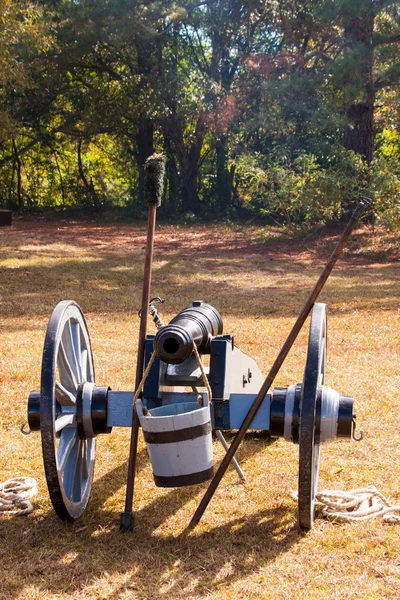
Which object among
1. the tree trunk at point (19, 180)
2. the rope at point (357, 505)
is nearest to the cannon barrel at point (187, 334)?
the rope at point (357, 505)

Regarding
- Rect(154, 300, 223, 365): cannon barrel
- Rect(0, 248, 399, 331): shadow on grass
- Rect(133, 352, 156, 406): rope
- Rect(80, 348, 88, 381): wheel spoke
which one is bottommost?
Rect(0, 248, 399, 331): shadow on grass

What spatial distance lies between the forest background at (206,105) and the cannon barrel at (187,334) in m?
9.79

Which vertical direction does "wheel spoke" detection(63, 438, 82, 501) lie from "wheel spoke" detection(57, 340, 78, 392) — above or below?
below

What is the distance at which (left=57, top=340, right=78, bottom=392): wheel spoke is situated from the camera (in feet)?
10.8

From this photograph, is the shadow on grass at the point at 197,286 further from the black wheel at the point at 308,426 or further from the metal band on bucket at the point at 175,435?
the black wheel at the point at 308,426

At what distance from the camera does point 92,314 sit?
26.9 feet

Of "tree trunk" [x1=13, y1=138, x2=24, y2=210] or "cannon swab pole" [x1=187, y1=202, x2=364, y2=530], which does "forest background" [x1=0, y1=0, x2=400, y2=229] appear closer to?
"tree trunk" [x1=13, y1=138, x2=24, y2=210]

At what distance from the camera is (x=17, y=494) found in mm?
3404

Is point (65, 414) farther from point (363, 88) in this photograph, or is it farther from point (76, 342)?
point (363, 88)

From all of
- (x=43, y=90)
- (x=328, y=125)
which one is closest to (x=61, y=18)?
(x=43, y=90)

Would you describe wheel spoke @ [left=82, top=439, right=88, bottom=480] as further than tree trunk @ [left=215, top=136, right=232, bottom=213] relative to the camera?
No

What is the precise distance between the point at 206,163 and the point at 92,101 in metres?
3.90

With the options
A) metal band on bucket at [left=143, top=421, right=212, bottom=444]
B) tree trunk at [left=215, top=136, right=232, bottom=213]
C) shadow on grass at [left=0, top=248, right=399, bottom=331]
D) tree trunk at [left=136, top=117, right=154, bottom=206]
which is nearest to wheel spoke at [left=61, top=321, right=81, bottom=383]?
metal band on bucket at [left=143, top=421, right=212, bottom=444]

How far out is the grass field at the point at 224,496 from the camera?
8.96ft
